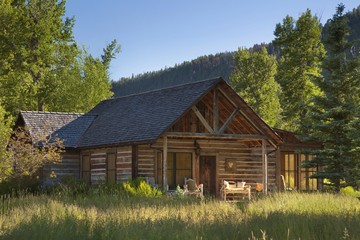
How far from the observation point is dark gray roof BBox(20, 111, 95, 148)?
3189 centimetres

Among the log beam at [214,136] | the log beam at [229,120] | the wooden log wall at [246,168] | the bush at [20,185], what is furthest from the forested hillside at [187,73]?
the bush at [20,185]

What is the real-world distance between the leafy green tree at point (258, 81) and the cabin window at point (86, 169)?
22917 mm

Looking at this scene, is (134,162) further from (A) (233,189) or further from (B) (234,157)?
(B) (234,157)

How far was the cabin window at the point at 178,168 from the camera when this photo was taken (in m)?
30.0

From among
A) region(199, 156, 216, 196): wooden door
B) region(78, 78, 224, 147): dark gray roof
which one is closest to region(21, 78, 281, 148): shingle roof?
region(78, 78, 224, 147): dark gray roof

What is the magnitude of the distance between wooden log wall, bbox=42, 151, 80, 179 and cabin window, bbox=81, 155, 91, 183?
277mm

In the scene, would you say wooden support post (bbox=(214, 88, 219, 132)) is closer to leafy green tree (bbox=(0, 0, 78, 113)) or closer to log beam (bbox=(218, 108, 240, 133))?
log beam (bbox=(218, 108, 240, 133))

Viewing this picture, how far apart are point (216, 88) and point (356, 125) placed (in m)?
6.15

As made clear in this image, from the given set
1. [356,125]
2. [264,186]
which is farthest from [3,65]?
[356,125]

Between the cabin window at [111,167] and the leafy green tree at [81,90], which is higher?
the leafy green tree at [81,90]

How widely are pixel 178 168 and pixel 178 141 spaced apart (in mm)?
1233

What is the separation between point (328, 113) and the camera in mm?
28391

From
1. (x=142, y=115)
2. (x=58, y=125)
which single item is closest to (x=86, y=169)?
(x=58, y=125)

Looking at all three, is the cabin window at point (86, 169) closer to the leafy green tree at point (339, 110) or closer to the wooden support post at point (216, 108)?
the wooden support post at point (216, 108)
